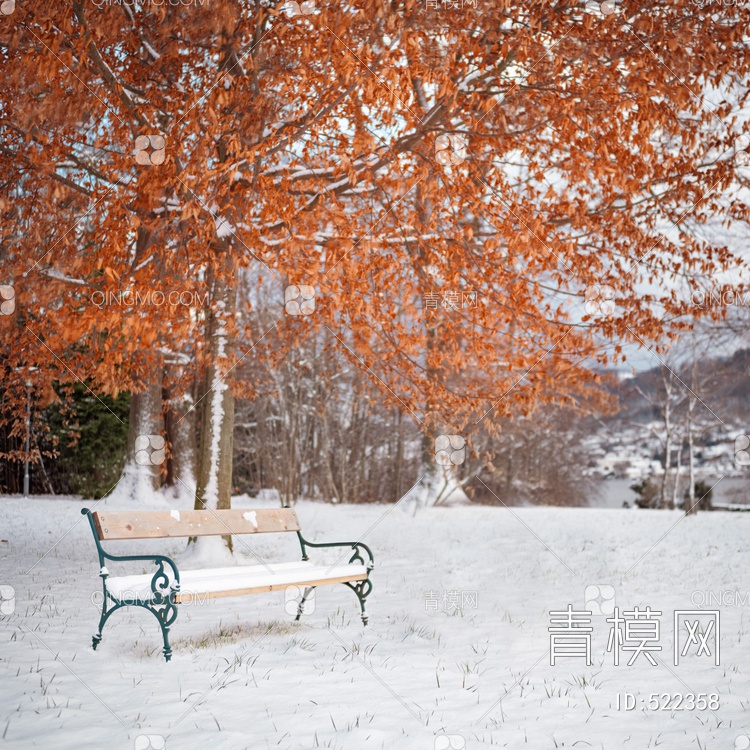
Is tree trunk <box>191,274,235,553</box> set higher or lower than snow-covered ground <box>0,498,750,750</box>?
higher

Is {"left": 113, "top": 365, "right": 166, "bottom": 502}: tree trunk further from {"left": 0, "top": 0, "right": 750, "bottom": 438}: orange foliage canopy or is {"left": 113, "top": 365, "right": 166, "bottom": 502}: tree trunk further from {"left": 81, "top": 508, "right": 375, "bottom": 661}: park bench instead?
{"left": 81, "top": 508, "right": 375, "bottom": 661}: park bench

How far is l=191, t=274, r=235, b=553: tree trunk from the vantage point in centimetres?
827

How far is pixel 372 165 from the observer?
7.62 meters

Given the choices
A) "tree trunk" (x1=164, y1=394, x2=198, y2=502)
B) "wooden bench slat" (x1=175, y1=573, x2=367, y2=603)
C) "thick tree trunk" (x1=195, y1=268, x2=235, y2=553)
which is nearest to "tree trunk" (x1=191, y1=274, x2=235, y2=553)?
"thick tree trunk" (x1=195, y1=268, x2=235, y2=553)

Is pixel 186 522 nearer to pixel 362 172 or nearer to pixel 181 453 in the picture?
pixel 362 172

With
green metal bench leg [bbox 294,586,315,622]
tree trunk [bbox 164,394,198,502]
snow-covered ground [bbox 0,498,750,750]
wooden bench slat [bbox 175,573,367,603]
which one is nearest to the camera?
snow-covered ground [bbox 0,498,750,750]

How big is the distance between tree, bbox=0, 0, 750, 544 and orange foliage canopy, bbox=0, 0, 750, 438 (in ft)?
0.12

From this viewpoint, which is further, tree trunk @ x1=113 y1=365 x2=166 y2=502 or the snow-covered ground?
tree trunk @ x1=113 y1=365 x2=166 y2=502

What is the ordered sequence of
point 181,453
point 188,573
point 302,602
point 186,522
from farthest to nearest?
1. point 181,453
2. point 302,602
3. point 186,522
4. point 188,573

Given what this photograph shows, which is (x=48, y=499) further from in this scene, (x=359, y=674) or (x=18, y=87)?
(x=359, y=674)

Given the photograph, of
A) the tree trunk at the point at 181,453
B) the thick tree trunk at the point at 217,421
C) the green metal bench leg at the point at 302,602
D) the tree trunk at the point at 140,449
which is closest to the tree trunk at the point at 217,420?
the thick tree trunk at the point at 217,421

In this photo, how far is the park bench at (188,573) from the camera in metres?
4.62

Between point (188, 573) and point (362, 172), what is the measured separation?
14.0ft

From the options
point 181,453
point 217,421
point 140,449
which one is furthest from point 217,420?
point 181,453
